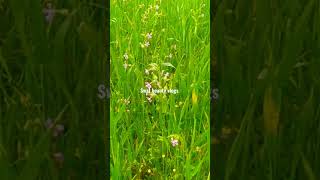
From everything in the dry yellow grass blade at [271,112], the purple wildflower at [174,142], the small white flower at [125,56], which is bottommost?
the purple wildflower at [174,142]

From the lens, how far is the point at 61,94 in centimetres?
129

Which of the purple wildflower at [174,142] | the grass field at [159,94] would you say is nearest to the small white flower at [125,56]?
the grass field at [159,94]

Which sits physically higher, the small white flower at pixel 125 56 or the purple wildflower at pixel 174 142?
the small white flower at pixel 125 56

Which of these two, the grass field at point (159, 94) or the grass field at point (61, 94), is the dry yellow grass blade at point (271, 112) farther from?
the grass field at point (61, 94)

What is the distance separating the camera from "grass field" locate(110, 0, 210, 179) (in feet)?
4.06

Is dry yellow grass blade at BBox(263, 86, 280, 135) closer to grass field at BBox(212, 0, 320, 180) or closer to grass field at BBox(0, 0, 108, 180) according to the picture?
grass field at BBox(212, 0, 320, 180)

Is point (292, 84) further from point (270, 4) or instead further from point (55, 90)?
point (55, 90)

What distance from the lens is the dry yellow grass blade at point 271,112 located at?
1.27 meters

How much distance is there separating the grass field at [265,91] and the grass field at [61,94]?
0.61 feet

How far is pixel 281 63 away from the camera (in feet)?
4.08

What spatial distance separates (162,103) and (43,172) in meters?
0.21

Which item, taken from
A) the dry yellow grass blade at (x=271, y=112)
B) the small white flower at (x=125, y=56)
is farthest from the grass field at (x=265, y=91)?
the small white flower at (x=125, y=56)

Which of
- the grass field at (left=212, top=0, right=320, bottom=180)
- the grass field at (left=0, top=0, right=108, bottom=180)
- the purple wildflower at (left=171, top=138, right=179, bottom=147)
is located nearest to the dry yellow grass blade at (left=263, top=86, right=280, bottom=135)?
the grass field at (left=212, top=0, right=320, bottom=180)

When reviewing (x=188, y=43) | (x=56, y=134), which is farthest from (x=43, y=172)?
(x=188, y=43)
